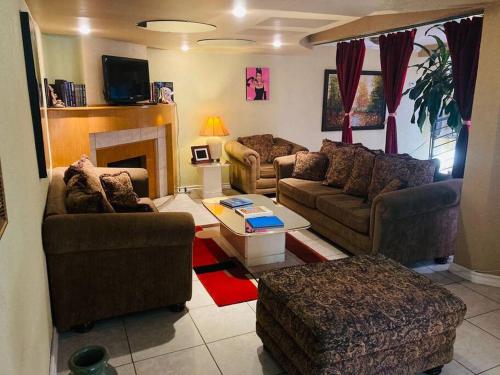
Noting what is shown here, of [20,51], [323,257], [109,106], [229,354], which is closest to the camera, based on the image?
[20,51]

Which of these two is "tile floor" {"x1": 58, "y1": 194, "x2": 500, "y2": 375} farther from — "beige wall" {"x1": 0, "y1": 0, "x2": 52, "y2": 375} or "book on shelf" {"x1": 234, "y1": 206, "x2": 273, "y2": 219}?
"book on shelf" {"x1": 234, "y1": 206, "x2": 273, "y2": 219}

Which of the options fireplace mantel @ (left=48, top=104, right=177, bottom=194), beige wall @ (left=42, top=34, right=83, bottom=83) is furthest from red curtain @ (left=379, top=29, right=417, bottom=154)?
beige wall @ (left=42, top=34, right=83, bottom=83)

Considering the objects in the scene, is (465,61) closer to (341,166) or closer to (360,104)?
(341,166)

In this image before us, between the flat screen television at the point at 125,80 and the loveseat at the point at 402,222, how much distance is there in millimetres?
2757

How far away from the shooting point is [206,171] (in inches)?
232

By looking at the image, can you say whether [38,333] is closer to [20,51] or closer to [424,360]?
[20,51]

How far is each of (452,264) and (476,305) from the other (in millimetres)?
581

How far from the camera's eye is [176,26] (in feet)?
13.3

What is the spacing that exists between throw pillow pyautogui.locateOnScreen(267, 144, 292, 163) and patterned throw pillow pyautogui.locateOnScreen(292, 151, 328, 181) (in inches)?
40.4

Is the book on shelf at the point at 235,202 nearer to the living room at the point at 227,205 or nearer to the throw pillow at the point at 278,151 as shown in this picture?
the living room at the point at 227,205

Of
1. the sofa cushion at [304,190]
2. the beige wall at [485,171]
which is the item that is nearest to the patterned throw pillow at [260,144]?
the sofa cushion at [304,190]

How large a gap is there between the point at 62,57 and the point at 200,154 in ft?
7.29

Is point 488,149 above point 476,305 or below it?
above

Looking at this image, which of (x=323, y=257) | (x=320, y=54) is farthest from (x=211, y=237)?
(x=320, y=54)
